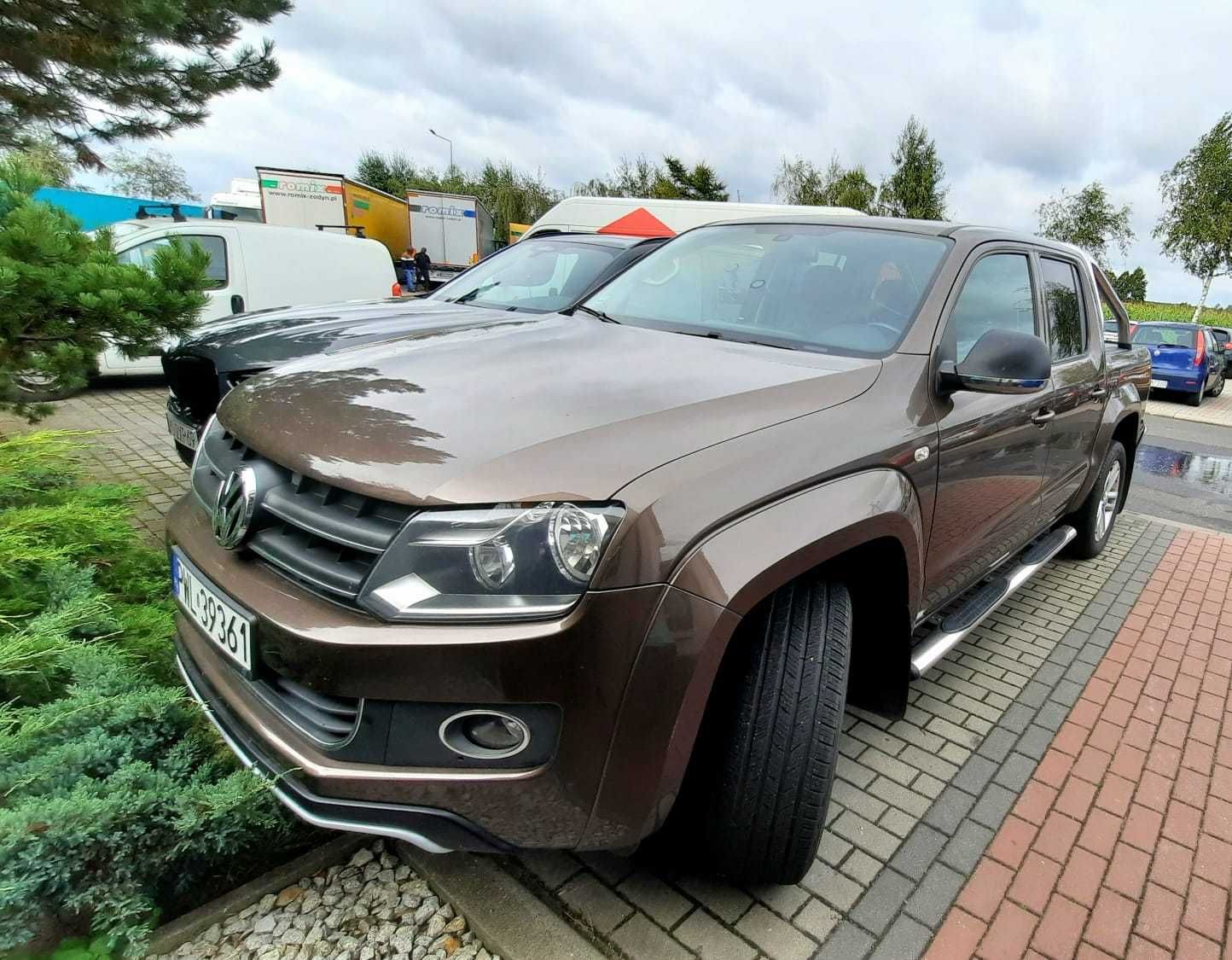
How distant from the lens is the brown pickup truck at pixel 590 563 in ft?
4.50

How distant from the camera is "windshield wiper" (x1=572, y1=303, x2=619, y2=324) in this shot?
111 inches

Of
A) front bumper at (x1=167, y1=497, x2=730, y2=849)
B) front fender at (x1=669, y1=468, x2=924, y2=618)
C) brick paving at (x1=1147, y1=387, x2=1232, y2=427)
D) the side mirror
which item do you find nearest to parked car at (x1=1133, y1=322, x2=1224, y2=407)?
brick paving at (x1=1147, y1=387, x2=1232, y2=427)

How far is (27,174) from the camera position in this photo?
2.78 m

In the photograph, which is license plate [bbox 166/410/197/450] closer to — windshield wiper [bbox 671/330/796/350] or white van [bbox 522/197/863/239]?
windshield wiper [bbox 671/330/796/350]

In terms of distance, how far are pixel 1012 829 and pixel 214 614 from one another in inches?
96.2

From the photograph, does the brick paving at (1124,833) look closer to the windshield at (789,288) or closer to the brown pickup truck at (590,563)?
the brown pickup truck at (590,563)

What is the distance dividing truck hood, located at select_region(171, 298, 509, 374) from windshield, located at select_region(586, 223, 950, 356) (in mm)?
796

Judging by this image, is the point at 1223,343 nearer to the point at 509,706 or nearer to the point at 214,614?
the point at 509,706

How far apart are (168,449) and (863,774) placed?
5622 millimetres

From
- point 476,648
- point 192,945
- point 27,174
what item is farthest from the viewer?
point 27,174

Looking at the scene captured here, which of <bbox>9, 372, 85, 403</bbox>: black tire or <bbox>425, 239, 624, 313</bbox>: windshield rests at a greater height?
<bbox>425, 239, 624, 313</bbox>: windshield

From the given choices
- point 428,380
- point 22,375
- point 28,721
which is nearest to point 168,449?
point 22,375

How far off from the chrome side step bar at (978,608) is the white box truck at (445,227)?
20.9m

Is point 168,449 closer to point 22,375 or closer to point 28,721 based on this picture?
point 22,375
